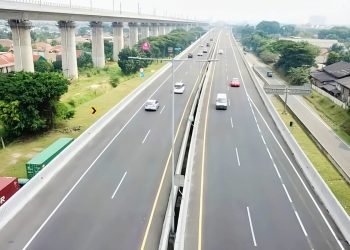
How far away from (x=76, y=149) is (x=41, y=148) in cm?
557

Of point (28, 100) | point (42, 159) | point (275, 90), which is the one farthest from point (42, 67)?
point (42, 159)

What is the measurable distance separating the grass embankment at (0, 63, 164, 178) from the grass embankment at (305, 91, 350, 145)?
30.8 metres

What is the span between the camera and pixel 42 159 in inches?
1133

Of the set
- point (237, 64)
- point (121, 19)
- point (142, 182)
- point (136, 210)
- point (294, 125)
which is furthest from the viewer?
point (121, 19)

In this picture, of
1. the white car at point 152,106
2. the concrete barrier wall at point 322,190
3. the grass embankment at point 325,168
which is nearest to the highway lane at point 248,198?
the concrete barrier wall at point 322,190

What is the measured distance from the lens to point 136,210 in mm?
22328

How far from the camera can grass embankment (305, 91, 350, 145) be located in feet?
152

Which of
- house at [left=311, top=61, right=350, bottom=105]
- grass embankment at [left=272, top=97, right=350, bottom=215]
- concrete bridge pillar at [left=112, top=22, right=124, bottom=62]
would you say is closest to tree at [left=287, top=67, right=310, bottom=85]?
house at [left=311, top=61, right=350, bottom=105]

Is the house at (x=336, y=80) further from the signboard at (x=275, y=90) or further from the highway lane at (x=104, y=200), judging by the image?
the highway lane at (x=104, y=200)

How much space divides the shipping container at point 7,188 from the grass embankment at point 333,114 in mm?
35220

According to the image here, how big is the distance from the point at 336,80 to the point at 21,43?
2207 inches

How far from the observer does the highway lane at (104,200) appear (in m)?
19.5

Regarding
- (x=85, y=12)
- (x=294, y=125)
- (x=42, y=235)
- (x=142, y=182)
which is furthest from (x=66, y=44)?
(x=42, y=235)

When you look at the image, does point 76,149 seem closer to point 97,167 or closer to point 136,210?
point 97,167
